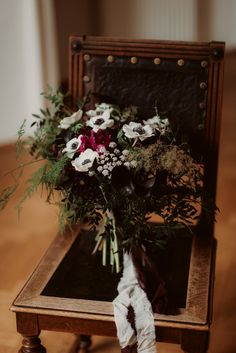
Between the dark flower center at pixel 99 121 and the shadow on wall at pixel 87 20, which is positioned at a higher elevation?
the shadow on wall at pixel 87 20

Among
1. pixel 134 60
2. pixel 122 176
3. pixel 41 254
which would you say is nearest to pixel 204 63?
pixel 134 60

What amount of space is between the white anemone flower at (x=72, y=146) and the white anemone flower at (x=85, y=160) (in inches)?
1.2

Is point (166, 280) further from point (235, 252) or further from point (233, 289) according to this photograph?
point (235, 252)

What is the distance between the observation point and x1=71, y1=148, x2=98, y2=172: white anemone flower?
1403mm

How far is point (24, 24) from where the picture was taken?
4.20m

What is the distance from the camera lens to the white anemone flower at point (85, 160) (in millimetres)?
1403

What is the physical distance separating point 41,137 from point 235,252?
1.49m

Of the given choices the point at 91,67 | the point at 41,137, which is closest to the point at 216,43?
the point at 91,67

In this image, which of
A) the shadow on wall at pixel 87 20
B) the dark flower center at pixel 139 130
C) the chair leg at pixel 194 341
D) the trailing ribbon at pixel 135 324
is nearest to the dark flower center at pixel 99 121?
the dark flower center at pixel 139 130

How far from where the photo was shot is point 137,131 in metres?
1.47

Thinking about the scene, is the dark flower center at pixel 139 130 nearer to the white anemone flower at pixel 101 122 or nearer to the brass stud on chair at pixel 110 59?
the white anemone flower at pixel 101 122

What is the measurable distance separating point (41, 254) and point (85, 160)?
1.51 metres

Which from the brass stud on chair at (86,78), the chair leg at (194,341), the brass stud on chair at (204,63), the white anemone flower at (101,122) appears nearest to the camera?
the chair leg at (194,341)

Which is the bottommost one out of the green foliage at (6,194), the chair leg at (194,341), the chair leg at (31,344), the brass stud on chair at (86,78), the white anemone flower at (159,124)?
the chair leg at (31,344)
